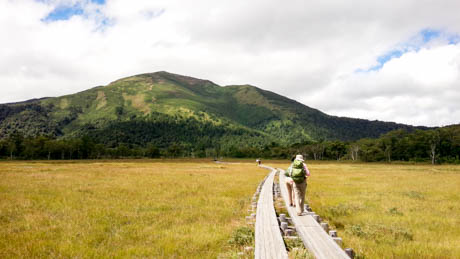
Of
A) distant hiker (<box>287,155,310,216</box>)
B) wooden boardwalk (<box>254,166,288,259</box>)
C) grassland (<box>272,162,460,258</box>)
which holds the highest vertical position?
distant hiker (<box>287,155,310,216</box>)

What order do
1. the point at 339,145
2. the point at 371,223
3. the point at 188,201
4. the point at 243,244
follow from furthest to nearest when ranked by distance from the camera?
the point at 339,145 < the point at 188,201 < the point at 371,223 < the point at 243,244

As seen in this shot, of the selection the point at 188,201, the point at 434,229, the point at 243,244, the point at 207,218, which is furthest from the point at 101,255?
the point at 434,229

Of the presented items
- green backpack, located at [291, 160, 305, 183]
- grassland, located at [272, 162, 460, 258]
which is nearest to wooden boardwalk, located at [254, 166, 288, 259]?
green backpack, located at [291, 160, 305, 183]

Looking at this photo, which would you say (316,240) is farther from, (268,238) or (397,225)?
(397,225)

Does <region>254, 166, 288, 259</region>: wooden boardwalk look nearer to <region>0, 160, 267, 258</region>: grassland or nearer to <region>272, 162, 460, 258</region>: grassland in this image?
<region>0, 160, 267, 258</region>: grassland

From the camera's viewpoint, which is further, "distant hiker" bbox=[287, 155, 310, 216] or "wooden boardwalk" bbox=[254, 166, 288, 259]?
"distant hiker" bbox=[287, 155, 310, 216]

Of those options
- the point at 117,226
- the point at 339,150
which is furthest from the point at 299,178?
the point at 339,150

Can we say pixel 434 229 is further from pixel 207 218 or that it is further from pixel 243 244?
pixel 207 218

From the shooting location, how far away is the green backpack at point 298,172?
1122 centimetres

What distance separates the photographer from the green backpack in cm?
1122

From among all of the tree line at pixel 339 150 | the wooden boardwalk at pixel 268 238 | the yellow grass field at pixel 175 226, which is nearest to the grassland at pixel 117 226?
the yellow grass field at pixel 175 226

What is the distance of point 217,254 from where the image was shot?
24.3ft

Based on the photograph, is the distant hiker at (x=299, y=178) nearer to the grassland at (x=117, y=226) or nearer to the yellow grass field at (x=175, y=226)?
the yellow grass field at (x=175, y=226)

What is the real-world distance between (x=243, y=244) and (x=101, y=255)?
3927 mm
